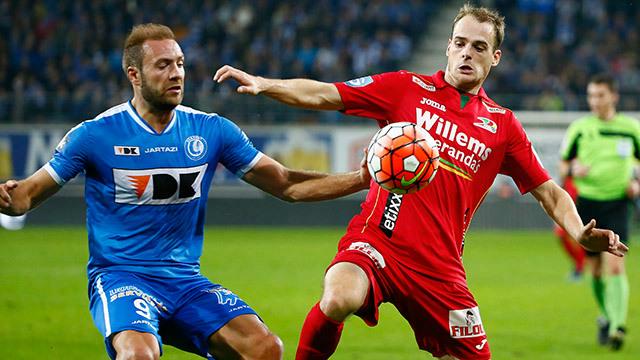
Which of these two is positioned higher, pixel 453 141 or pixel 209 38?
pixel 453 141

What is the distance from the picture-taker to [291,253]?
61.0 feet

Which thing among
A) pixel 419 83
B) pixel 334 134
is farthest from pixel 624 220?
pixel 334 134

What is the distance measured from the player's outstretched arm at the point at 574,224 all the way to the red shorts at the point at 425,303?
0.79m

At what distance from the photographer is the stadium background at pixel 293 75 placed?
55.4 feet

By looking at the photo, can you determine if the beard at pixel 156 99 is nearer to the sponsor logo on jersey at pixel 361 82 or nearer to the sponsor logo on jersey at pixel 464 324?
the sponsor logo on jersey at pixel 361 82

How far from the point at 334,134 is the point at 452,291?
1771cm

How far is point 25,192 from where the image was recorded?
5.88m

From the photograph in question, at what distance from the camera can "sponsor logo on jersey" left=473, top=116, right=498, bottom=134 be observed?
638 centimetres

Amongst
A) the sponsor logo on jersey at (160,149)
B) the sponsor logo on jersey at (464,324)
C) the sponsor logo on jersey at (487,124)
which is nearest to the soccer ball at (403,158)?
the sponsor logo on jersey at (487,124)

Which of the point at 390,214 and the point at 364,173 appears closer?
the point at 390,214

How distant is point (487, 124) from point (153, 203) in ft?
6.92

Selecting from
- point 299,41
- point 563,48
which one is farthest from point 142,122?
point 563,48

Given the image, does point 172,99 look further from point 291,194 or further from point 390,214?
point 390,214

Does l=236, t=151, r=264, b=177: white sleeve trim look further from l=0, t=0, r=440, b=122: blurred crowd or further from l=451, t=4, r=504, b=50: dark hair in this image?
l=0, t=0, r=440, b=122: blurred crowd
